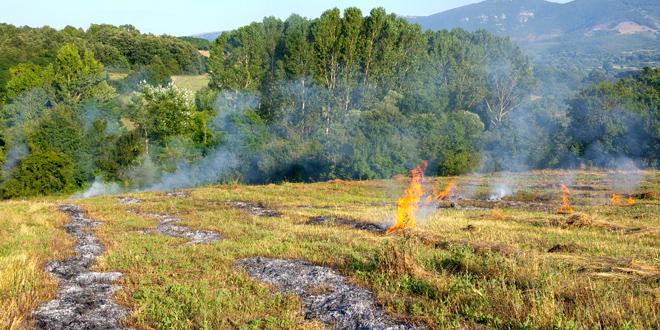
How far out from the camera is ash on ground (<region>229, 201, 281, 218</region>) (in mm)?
26438

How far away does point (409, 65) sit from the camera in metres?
69.6

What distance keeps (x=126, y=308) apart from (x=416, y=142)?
160 ft

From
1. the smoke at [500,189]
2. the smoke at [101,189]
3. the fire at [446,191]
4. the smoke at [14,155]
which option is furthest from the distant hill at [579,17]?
the smoke at [14,155]

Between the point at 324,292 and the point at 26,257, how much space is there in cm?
847

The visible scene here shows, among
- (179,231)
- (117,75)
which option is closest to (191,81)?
(117,75)

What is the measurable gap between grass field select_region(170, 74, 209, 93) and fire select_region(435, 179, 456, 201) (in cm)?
5859

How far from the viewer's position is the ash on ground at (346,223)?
795 inches

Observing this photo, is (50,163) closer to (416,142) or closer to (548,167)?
(416,142)

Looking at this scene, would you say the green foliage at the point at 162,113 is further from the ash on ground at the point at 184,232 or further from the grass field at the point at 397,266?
the ash on ground at the point at 184,232

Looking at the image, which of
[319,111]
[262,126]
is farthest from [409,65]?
[262,126]

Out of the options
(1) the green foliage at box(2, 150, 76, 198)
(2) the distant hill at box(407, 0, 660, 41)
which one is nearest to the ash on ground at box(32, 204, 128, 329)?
(1) the green foliage at box(2, 150, 76, 198)

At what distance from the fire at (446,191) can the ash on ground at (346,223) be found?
11979 mm

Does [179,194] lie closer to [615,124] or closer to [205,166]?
[205,166]

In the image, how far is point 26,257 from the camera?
45.8 ft
